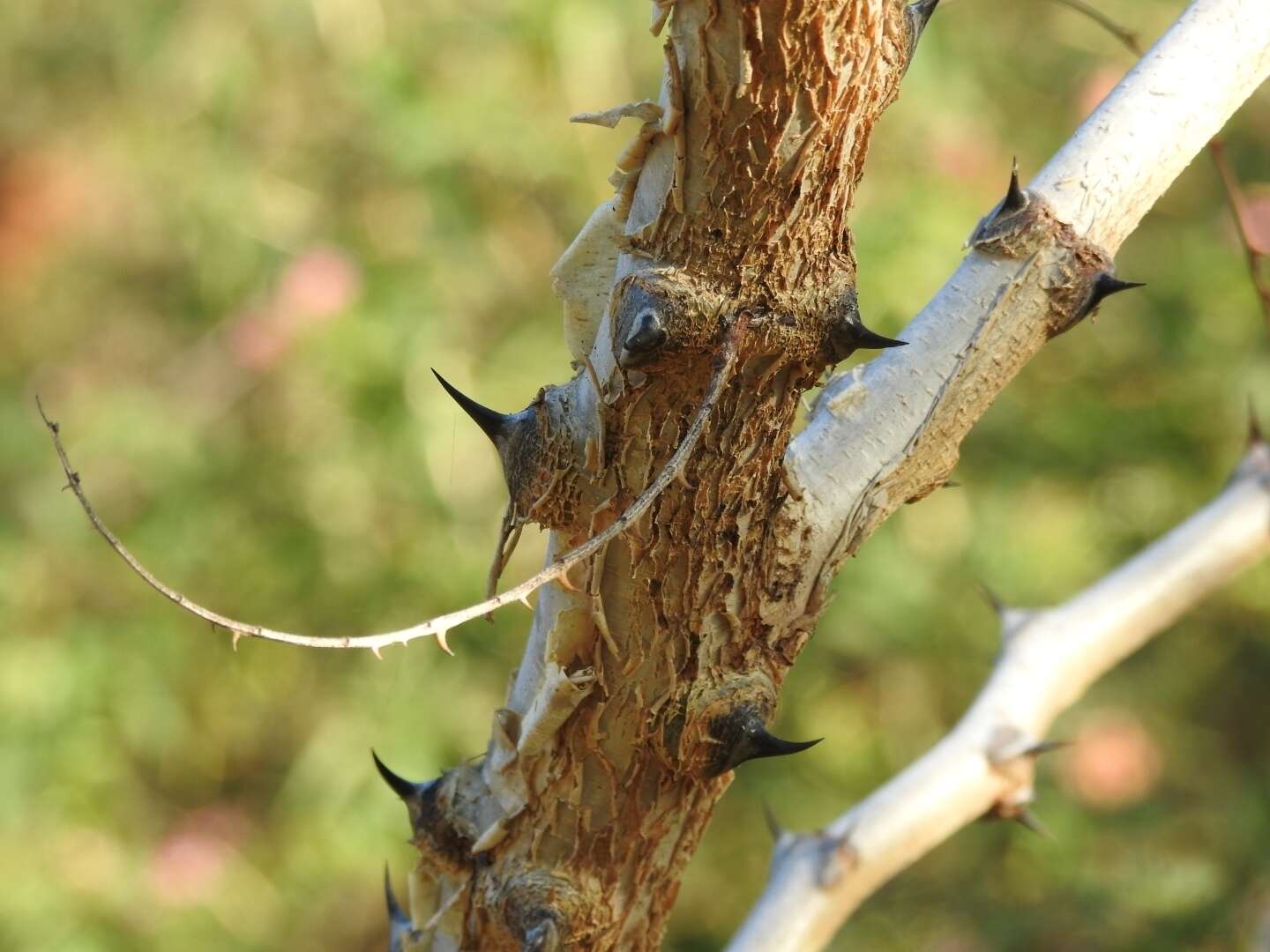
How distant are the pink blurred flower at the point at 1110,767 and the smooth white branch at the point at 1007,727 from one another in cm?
101

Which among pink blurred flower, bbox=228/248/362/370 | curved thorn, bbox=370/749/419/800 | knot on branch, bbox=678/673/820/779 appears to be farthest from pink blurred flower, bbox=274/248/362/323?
knot on branch, bbox=678/673/820/779

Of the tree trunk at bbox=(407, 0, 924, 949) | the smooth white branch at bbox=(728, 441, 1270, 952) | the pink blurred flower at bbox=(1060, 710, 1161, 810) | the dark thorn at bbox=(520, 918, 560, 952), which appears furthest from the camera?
the pink blurred flower at bbox=(1060, 710, 1161, 810)

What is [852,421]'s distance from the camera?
485 millimetres

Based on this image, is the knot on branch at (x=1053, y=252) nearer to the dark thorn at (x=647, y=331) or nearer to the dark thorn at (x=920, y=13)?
the dark thorn at (x=920, y=13)

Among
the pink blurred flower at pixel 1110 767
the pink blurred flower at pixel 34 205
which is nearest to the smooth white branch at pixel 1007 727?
the pink blurred flower at pixel 1110 767

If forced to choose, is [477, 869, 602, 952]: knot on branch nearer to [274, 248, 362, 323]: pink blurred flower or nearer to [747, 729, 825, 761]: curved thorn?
[747, 729, 825, 761]: curved thorn

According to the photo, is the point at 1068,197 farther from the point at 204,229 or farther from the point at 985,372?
the point at 204,229

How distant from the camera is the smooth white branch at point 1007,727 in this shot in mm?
659

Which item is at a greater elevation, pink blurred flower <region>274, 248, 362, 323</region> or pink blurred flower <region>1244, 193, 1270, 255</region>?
pink blurred flower <region>274, 248, 362, 323</region>

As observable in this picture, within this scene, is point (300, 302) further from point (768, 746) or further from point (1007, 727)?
point (768, 746)

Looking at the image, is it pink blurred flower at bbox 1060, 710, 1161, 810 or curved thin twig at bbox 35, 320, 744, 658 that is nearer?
curved thin twig at bbox 35, 320, 744, 658

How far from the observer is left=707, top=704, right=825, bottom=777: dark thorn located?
42cm

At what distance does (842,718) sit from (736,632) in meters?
1.49

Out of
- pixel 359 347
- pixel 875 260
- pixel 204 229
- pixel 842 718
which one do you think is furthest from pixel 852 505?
pixel 204 229
